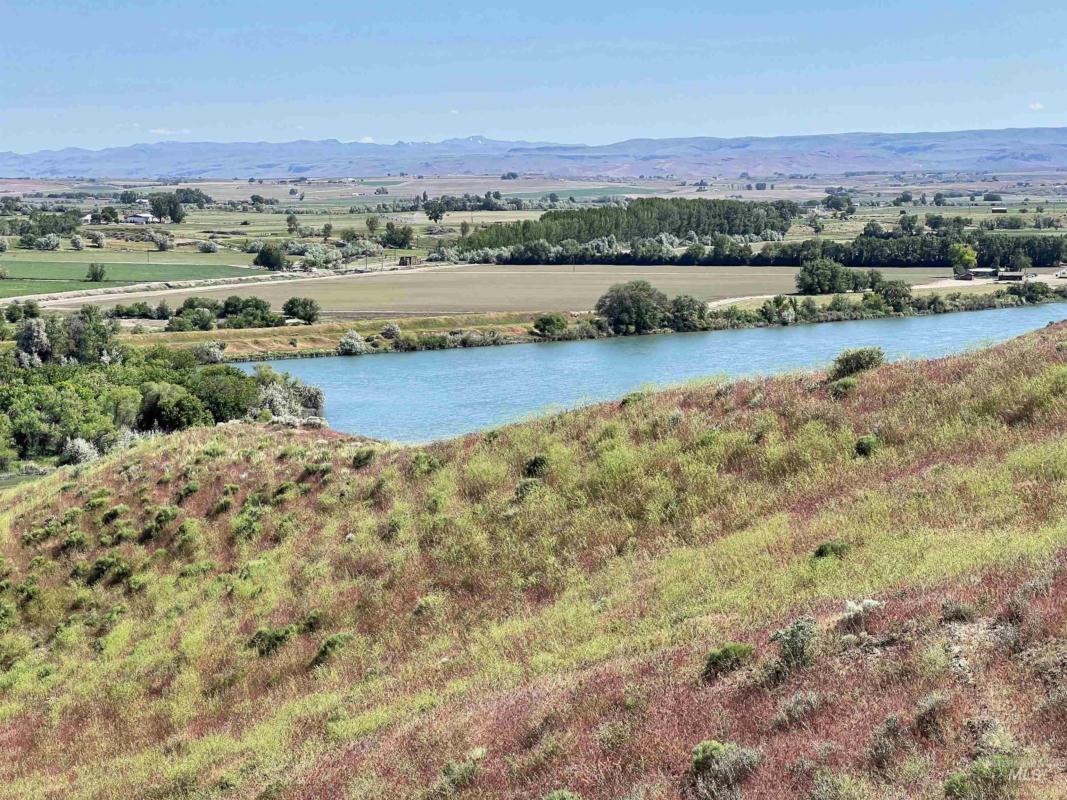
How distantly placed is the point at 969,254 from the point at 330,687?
10081cm

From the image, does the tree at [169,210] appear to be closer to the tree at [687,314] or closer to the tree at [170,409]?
the tree at [687,314]

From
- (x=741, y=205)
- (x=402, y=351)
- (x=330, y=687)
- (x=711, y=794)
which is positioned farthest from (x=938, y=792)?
(x=741, y=205)

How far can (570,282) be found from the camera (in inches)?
4072

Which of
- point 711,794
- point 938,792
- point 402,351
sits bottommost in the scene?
point 402,351

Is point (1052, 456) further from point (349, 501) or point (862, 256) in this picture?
point (862, 256)

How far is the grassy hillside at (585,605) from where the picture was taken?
7.78 m

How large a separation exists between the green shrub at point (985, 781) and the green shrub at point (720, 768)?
1.44m

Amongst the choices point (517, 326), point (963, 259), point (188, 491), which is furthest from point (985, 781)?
point (963, 259)

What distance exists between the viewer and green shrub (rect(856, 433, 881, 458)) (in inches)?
637

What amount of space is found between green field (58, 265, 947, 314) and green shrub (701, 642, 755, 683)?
3021 inches

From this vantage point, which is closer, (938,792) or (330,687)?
(938,792)

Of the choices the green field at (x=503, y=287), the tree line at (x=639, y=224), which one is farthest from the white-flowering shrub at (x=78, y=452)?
the tree line at (x=639, y=224)

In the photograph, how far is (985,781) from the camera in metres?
6.23

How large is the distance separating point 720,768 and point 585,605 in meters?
6.29
